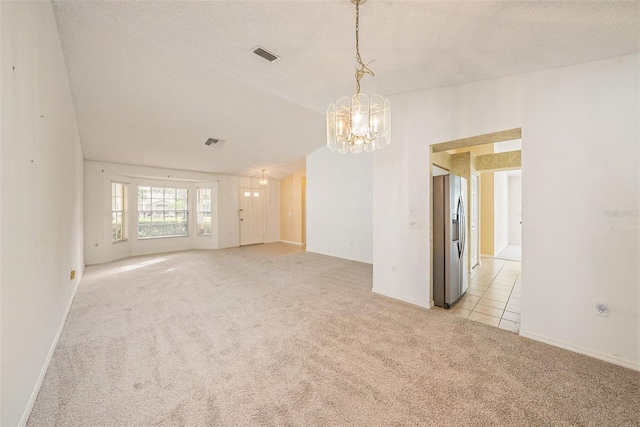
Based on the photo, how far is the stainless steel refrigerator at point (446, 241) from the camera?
328 cm

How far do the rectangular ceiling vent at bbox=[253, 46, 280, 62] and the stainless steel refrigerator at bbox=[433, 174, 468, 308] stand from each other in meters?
2.53

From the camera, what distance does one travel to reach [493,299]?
3.60m

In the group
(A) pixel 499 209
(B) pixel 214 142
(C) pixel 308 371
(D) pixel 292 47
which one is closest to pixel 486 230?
(A) pixel 499 209

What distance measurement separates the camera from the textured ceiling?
1.91m

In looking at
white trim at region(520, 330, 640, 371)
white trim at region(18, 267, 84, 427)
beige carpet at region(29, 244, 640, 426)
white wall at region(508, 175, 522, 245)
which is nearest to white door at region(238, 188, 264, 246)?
beige carpet at region(29, 244, 640, 426)

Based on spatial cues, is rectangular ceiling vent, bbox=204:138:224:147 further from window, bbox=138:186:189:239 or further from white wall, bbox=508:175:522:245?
white wall, bbox=508:175:522:245

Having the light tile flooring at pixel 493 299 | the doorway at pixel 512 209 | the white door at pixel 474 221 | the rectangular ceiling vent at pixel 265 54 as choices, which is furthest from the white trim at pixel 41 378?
the doorway at pixel 512 209

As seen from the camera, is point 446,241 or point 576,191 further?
point 446,241

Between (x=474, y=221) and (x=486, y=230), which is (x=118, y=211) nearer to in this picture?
(x=474, y=221)

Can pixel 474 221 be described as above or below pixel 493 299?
above

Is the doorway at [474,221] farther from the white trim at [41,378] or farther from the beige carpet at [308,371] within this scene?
the white trim at [41,378]

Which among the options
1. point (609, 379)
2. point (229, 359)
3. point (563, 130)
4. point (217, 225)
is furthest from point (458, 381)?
point (217, 225)

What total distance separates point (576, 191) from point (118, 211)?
8628 mm

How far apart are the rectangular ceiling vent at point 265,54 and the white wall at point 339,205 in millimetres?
3939
